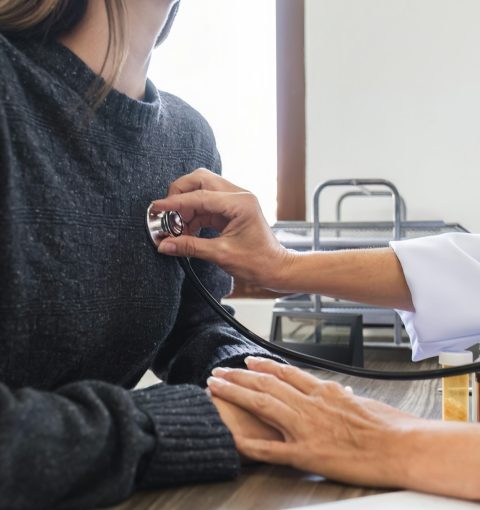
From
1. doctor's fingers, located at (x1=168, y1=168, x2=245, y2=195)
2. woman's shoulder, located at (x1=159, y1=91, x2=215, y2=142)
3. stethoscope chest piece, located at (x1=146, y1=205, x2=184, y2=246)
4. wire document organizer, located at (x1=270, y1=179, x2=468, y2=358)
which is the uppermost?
woman's shoulder, located at (x1=159, y1=91, x2=215, y2=142)

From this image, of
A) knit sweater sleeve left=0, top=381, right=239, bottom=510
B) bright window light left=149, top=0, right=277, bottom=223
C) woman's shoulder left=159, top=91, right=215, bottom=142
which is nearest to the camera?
knit sweater sleeve left=0, top=381, right=239, bottom=510

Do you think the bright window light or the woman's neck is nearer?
the woman's neck

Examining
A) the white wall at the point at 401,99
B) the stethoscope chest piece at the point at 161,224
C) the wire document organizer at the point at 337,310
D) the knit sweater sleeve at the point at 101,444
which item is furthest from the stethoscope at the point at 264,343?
the white wall at the point at 401,99

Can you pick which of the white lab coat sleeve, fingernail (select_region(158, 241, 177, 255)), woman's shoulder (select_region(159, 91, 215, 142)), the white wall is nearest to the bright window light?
the white wall

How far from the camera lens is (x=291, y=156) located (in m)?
2.57

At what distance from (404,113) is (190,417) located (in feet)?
6.53

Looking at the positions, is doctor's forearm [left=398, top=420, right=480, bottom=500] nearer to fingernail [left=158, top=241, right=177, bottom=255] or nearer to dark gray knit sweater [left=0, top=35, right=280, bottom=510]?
dark gray knit sweater [left=0, top=35, right=280, bottom=510]

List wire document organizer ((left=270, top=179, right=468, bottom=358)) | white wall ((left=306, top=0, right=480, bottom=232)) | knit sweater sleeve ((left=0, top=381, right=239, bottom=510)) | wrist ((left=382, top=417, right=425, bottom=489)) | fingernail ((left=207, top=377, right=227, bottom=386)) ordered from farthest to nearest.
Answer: white wall ((left=306, top=0, right=480, bottom=232)), wire document organizer ((left=270, top=179, right=468, bottom=358)), fingernail ((left=207, top=377, right=227, bottom=386)), wrist ((left=382, top=417, right=425, bottom=489)), knit sweater sleeve ((left=0, top=381, right=239, bottom=510))

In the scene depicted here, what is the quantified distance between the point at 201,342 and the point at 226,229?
0.57 feet

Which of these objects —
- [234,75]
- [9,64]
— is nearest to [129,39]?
[9,64]

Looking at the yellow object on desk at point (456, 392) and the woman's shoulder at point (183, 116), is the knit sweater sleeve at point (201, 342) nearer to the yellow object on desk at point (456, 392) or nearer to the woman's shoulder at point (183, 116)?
the woman's shoulder at point (183, 116)

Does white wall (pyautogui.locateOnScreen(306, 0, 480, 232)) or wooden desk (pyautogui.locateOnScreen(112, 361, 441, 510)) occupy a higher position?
white wall (pyautogui.locateOnScreen(306, 0, 480, 232))

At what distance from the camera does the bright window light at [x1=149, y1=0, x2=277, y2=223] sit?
2643 millimetres

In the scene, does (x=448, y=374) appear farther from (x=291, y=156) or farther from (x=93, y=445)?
(x=291, y=156)
